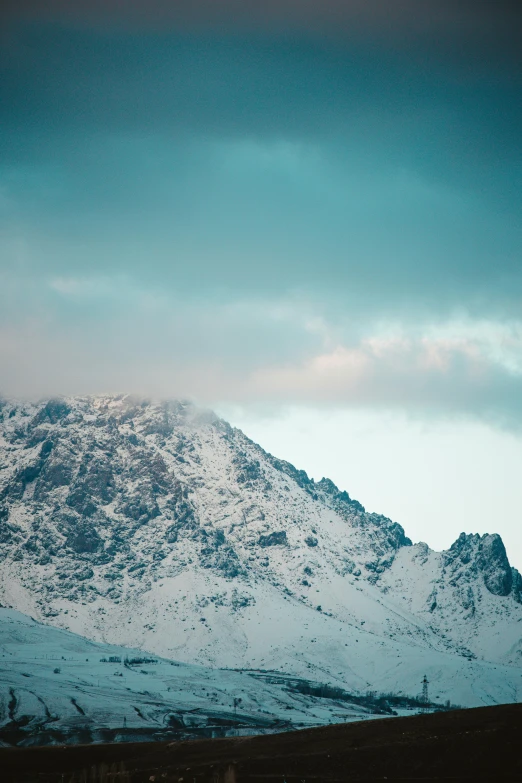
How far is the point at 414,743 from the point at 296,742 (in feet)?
90.5

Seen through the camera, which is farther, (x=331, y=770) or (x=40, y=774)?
(x=40, y=774)

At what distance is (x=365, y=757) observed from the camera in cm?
17488

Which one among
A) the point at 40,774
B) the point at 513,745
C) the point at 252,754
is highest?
the point at 513,745

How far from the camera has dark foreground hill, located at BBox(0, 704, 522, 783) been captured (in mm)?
163875

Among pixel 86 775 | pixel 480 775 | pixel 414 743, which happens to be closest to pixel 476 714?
pixel 414 743

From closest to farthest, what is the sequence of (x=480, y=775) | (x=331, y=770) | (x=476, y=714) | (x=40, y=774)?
1. (x=480, y=775)
2. (x=331, y=770)
3. (x=476, y=714)
4. (x=40, y=774)

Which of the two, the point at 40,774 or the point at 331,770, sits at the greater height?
the point at 331,770

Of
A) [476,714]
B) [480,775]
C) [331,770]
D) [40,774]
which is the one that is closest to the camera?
[480,775]

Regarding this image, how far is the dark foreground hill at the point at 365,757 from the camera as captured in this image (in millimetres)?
163875

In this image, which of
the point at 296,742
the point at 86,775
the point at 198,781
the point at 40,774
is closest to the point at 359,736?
the point at 296,742

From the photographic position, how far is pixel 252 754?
190250 millimetres

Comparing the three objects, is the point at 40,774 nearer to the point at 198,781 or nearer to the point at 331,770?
the point at 198,781

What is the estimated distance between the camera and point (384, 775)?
546ft

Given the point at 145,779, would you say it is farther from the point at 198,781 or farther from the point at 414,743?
the point at 414,743
